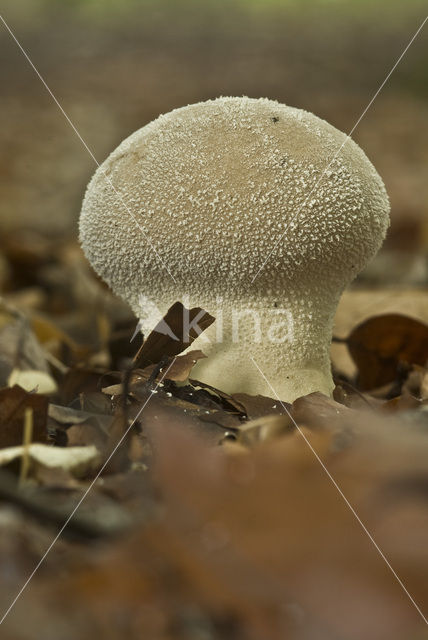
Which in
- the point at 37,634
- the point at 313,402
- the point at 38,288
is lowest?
the point at 38,288

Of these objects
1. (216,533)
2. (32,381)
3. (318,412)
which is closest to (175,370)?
(318,412)

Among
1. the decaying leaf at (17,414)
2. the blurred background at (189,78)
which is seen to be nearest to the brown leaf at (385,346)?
the decaying leaf at (17,414)

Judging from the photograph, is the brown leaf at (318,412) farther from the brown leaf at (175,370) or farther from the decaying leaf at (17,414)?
the decaying leaf at (17,414)

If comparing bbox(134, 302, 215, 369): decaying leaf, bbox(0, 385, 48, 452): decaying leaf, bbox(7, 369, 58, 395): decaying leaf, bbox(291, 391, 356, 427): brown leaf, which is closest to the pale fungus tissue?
bbox(134, 302, 215, 369): decaying leaf

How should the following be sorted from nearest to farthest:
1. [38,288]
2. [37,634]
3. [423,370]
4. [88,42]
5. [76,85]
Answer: [37,634]
[423,370]
[38,288]
[76,85]
[88,42]

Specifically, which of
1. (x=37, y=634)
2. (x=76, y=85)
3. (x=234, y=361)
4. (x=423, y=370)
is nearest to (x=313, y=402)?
(x=234, y=361)

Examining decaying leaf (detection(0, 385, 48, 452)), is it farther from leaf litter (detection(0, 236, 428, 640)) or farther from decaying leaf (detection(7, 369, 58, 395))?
decaying leaf (detection(7, 369, 58, 395))

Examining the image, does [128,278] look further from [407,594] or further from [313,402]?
[407,594]
